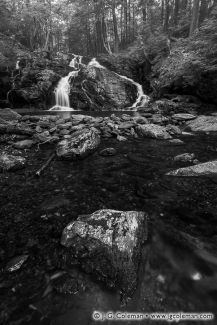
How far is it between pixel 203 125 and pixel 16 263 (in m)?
11.5

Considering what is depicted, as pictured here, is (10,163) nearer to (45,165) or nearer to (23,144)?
(45,165)

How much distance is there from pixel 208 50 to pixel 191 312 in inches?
643

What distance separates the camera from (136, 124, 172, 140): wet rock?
9.88 metres

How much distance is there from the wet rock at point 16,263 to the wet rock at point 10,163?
367 cm

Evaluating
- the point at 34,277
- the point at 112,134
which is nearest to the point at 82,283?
the point at 34,277

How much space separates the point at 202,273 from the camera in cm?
287

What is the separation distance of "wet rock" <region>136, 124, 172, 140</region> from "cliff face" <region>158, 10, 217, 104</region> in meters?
7.16

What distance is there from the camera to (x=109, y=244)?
291cm

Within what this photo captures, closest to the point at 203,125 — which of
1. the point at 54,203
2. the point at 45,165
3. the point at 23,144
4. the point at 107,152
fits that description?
the point at 107,152

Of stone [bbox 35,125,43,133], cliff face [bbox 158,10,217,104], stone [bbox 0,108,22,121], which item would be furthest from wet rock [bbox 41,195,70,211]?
cliff face [bbox 158,10,217,104]

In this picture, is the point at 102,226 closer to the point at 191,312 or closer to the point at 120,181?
the point at 191,312

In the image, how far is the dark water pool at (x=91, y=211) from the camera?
2.44 m

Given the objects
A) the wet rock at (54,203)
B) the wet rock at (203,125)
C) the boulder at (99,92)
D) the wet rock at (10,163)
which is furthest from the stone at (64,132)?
the boulder at (99,92)

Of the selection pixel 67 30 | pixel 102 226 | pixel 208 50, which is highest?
pixel 67 30
